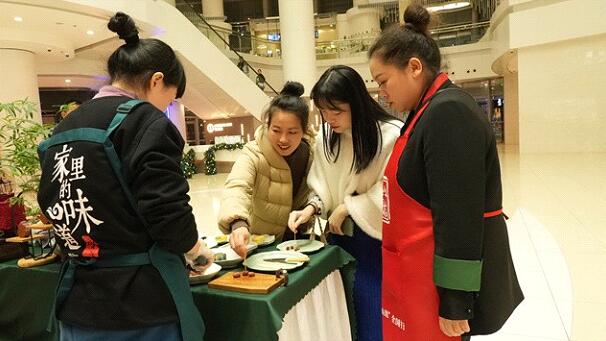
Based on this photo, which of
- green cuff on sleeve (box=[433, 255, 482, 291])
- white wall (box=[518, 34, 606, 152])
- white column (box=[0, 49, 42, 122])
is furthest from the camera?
white wall (box=[518, 34, 606, 152])

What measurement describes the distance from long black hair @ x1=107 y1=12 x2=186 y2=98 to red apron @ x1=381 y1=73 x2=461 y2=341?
71 cm

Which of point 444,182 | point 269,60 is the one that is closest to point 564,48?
point 269,60

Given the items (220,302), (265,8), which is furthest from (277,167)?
(265,8)

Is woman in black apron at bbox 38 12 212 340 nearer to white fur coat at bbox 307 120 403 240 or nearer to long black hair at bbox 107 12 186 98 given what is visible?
long black hair at bbox 107 12 186 98

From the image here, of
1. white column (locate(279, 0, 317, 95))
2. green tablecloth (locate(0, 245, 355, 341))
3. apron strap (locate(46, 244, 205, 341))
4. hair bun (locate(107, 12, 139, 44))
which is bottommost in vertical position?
green tablecloth (locate(0, 245, 355, 341))

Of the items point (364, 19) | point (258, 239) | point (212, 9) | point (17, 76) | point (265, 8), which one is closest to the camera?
point (258, 239)

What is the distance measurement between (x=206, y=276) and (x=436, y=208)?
2.64 feet

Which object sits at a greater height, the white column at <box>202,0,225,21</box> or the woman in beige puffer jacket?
the white column at <box>202,0,225,21</box>

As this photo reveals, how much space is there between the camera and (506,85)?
15641 millimetres

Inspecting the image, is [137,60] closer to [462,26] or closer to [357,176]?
[357,176]

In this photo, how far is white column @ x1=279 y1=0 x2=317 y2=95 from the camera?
12.9 metres

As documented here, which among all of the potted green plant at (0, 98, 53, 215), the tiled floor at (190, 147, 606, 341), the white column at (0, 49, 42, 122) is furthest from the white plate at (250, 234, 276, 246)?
the white column at (0, 49, 42, 122)

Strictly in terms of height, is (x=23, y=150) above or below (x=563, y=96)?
below

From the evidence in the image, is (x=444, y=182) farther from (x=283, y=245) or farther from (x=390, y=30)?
(x=283, y=245)
